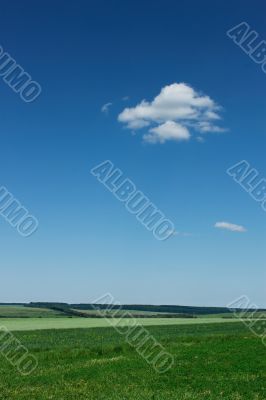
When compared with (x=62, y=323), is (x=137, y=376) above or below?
above

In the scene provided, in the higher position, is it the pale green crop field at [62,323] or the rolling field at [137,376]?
the rolling field at [137,376]

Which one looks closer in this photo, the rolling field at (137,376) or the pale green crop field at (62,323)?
the rolling field at (137,376)

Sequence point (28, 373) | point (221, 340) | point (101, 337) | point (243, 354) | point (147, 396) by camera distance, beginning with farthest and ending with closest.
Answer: point (101, 337), point (221, 340), point (243, 354), point (28, 373), point (147, 396)

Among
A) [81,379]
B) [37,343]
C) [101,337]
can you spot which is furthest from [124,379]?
[101,337]

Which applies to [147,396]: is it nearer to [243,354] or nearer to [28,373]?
[28,373]

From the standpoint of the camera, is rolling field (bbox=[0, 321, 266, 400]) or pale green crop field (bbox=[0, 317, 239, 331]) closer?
rolling field (bbox=[0, 321, 266, 400])

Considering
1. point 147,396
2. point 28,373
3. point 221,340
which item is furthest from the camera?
point 221,340

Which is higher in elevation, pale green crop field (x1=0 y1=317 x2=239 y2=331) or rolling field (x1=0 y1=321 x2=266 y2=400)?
rolling field (x1=0 y1=321 x2=266 y2=400)

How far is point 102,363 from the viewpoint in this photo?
3198 centimetres

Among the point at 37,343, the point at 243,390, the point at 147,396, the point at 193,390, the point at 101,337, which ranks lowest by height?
the point at 37,343

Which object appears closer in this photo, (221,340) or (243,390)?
(243,390)

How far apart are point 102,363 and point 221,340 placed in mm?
15446

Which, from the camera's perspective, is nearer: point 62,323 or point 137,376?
point 137,376

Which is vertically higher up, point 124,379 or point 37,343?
point 124,379
